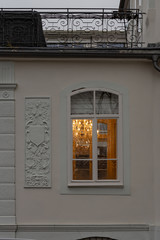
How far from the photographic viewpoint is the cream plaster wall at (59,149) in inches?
362

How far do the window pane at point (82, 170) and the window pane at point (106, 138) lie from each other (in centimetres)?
31

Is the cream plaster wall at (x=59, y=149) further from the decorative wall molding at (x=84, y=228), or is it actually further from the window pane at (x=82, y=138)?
the window pane at (x=82, y=138)

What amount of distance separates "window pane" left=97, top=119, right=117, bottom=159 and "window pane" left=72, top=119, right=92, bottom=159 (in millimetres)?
197

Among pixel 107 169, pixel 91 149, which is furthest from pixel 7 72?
pixel 107 169

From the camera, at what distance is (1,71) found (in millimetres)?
9359

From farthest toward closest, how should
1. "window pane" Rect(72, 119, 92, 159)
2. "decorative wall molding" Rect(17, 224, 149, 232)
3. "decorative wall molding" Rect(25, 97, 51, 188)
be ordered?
"window pane" Rect(72, 119, 92, 159) < "decorative wall molding" Rect(25, 97, 51, 188) < "decorative wall molding" Rect(17, 224, 149, 232)

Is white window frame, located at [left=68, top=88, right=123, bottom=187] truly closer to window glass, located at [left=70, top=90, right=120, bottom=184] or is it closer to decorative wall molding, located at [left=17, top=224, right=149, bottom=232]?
window glass, located at [left=70, top=90, right=120, bottom=184]

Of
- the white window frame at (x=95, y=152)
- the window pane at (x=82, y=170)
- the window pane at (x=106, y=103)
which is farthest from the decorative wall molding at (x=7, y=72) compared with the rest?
the window pane at (x=82, y=170)

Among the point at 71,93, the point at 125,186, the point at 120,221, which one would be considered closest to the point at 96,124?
the point at 71,93

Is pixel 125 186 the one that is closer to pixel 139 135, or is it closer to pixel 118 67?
→ pixel 139 135

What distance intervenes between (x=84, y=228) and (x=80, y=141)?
Result: 186 cm

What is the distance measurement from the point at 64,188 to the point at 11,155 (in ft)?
4.41

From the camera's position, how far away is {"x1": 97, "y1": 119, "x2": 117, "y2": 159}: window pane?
9305 millimetres

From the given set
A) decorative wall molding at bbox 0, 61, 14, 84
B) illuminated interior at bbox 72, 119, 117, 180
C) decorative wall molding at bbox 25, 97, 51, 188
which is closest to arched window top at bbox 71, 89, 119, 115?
illuminated interior at bbox 72, 119, 117, 180
